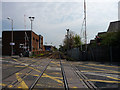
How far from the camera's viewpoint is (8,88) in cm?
547

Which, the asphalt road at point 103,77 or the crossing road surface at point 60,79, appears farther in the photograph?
the asphalt road at point 103,77

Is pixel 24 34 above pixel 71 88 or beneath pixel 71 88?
above

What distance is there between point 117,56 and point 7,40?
4601 cm

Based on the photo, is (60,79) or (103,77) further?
(103,77)

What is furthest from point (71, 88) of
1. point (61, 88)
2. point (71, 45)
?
point (71, 45)

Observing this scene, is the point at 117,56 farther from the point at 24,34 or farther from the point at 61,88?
the point at 24,34

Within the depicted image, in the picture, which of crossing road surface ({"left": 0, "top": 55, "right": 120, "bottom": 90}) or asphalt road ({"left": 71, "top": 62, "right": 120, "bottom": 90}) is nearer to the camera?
crossing road surface ({"left": 0, "top": 55, "right": 120, "bottom": 90})

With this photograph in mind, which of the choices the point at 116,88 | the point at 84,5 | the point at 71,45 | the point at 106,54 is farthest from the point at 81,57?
the point at 71,45

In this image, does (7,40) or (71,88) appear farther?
(7,40)

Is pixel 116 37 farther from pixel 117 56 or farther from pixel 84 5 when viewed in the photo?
pixel 84 5

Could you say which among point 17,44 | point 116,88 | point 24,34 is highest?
point 24,34

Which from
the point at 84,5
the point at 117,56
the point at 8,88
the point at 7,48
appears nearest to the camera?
the point at 8,88

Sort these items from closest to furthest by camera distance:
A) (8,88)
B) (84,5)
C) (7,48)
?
(8,88) < (84,5) < (7,48)

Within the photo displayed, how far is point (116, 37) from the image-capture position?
20031 mm
